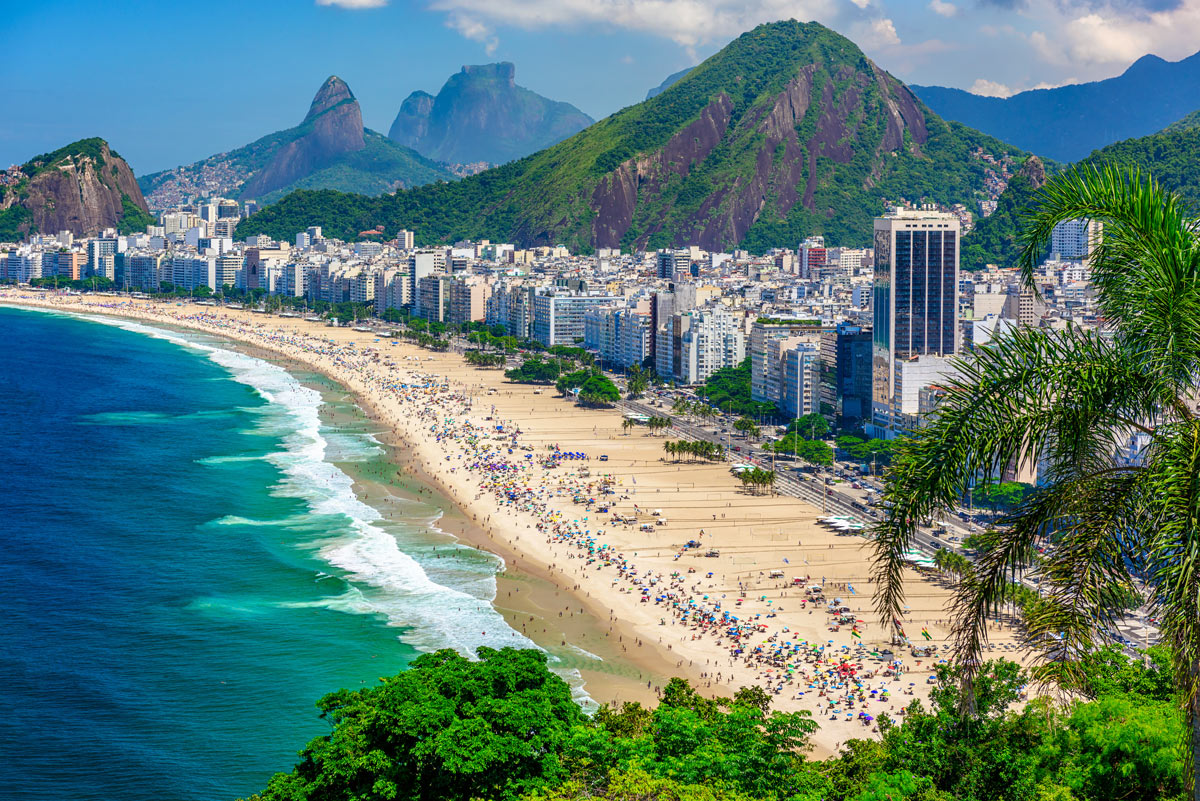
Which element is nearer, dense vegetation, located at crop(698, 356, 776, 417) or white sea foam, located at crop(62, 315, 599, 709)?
white sea foam, located at crop(62, 315, 599, 709)

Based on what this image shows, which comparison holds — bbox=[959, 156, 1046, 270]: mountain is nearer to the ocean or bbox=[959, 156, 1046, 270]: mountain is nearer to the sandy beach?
the sandy beach

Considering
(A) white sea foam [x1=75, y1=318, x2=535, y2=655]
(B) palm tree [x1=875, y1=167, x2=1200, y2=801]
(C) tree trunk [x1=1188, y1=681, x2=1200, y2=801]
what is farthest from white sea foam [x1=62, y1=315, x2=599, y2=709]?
(C) tree trunk [x1=1188, y1=681, x2=1200, y2=801]

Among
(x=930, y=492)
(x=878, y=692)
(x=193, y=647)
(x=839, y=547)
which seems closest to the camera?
(x=930, y=492)

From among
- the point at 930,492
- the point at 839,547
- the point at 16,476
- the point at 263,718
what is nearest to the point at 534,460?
the point at 839,547

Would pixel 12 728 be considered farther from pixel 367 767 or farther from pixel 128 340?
pixel 128 340

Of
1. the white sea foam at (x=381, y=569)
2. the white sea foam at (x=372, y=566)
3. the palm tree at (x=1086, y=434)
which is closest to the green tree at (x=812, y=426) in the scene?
the white sea foam at (x=381, y=569)

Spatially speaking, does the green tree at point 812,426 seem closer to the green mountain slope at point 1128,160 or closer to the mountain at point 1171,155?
the green mountain slope at point 1128,160
